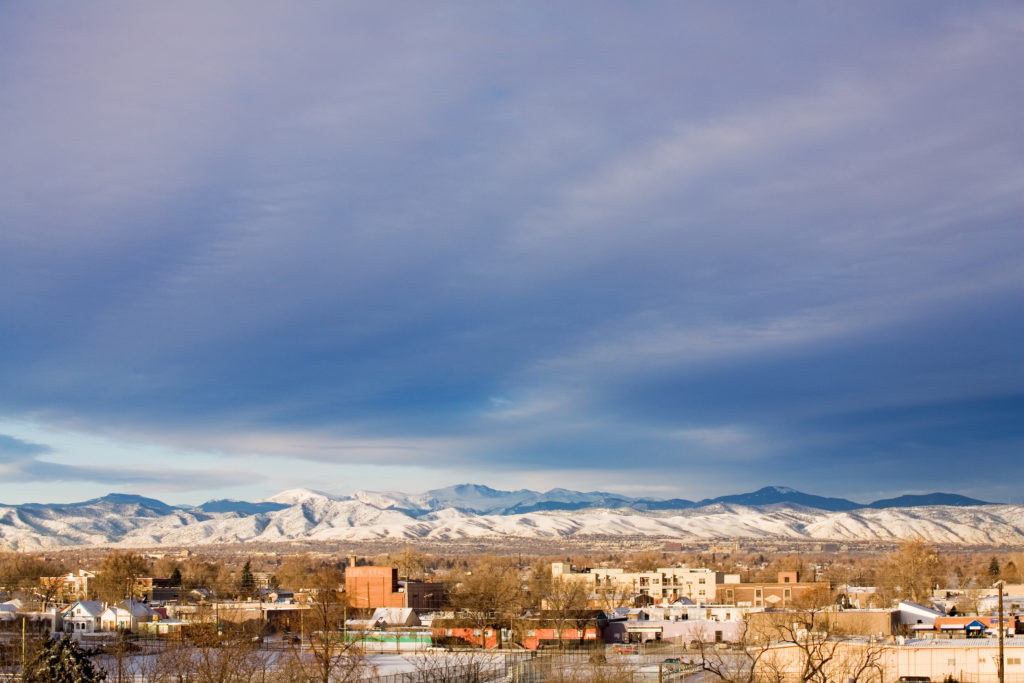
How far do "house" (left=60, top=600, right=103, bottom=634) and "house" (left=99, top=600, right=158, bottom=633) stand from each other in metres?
0.71

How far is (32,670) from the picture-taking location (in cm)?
4753

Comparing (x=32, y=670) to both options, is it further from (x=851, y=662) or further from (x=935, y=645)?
(x=935, y=645)

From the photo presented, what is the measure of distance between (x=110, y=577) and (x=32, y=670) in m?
101

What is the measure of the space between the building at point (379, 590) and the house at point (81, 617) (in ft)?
86.6

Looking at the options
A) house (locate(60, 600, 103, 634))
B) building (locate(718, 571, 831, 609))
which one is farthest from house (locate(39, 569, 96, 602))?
building (locate(718, 571, 831, 609))

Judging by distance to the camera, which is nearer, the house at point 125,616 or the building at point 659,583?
the house at point 125,616

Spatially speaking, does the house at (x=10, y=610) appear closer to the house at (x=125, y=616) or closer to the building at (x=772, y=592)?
the house at (x=125, y=616)

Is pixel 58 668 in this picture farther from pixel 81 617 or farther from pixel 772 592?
pixel 772 592

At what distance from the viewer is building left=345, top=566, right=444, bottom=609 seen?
125 meters

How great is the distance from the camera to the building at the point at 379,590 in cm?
12519

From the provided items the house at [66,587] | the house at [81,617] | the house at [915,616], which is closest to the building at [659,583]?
the house at [915,616]

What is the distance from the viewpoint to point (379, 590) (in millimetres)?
126000

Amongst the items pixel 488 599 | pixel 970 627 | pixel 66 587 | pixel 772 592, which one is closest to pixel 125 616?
pixel 488 599

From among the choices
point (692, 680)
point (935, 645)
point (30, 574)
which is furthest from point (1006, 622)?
point (30, 574)
